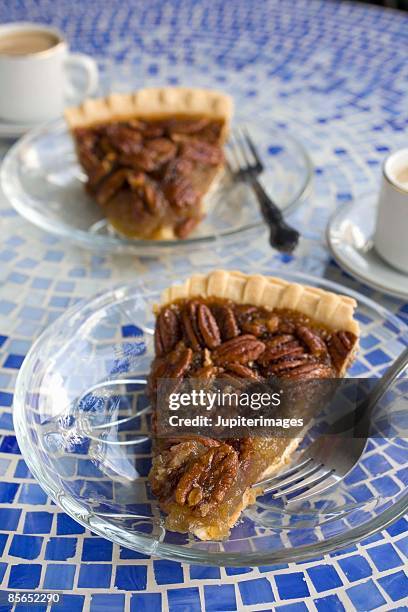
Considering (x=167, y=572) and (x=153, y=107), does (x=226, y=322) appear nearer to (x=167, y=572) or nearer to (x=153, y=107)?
(x=167, y=572)

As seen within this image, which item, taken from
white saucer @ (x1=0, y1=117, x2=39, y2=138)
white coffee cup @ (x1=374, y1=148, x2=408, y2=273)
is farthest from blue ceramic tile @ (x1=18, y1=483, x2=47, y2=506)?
white saucer @ (x1=0, y1=117, x2=39, y2=138)

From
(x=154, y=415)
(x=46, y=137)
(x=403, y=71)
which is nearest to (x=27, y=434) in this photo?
(x=154, y=415)

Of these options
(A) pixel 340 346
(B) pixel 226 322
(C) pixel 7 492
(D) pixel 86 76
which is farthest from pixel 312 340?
(D) pixel 86 76

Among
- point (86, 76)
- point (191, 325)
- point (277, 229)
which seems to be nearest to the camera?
point (191, 325)

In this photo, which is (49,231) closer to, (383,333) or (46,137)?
(46,137)

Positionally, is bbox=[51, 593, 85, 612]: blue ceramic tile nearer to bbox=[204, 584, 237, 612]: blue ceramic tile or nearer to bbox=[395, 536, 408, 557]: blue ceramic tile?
bbox=[204, 584, 237, 612]: blue ceramic tile

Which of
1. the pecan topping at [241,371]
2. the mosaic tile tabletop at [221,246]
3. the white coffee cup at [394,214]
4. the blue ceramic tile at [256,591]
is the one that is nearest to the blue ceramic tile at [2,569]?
the mosaic tile tabletop at [221,246]
